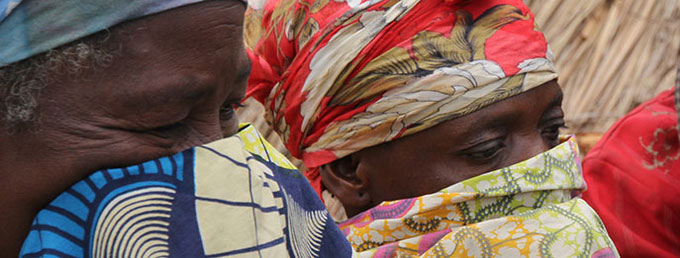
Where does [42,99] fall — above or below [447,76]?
above

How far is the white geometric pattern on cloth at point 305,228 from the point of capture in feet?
4.25

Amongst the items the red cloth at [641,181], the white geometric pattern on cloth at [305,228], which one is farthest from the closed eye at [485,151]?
the red cloth at [641,181]

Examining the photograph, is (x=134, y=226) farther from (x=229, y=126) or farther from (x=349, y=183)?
(x=349, y=183)

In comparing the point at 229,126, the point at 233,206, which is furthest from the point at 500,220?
the point at 233,206

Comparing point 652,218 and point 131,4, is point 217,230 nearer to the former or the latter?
point 131,4

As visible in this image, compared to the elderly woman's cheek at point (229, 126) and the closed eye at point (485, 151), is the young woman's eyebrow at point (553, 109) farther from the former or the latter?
the elderly woman's cheek at point (229, 126)

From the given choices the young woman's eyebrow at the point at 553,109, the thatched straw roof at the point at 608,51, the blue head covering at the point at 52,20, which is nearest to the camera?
the blue head covering at the point at 52,20

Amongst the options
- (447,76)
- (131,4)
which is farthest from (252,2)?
(131,4)

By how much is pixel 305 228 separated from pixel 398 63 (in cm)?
88

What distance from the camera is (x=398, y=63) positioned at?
2.11 meters

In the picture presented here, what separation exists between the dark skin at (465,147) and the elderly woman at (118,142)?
3.23 feet

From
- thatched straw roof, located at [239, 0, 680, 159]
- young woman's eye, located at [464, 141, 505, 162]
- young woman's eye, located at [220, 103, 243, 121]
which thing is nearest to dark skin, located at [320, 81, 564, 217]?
young woman's eye, located at [464, 141, 505, 162]

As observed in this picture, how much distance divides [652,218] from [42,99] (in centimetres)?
234

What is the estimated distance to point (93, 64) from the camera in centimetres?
111
